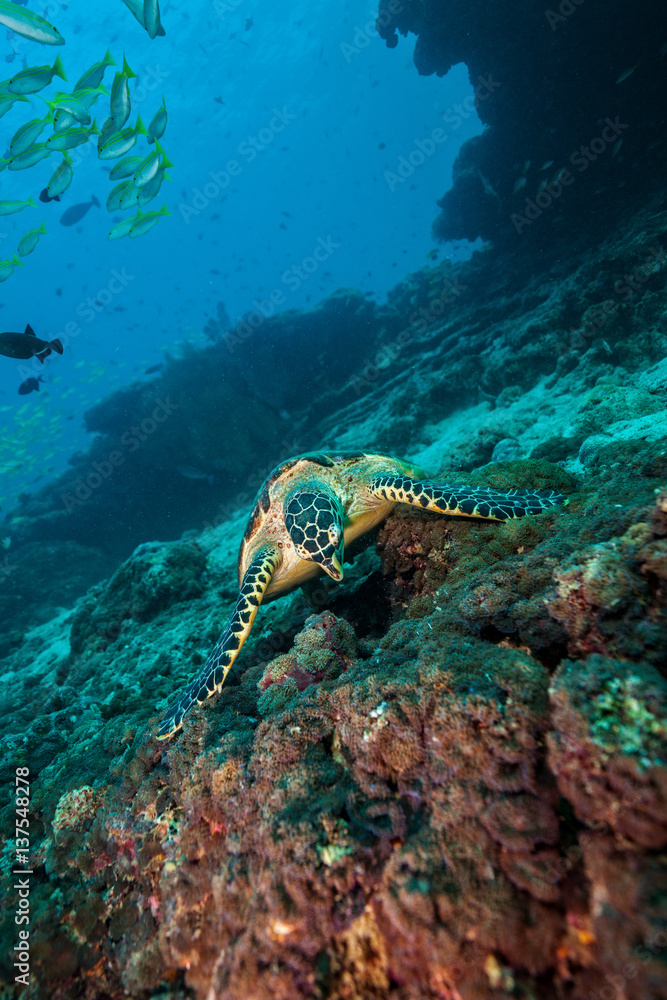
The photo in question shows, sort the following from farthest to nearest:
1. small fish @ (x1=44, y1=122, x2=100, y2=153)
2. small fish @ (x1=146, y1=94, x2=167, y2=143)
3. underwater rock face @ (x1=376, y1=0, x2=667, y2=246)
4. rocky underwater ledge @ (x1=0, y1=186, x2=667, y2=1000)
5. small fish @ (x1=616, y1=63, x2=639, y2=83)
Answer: underwater rock face @ (x1=376, y1=0, x2=667, y2=246)
small fish @ (x1=616, y1=63, x2=639, y2=83)
small fish @ (x1=146, y1=94, x2=167, y2=143)
small fish @ (x1=44, y1=122, x2=100, y2=153)
rocky underwater ledge @ (x1=0, y1=186, x2=667, y2=1000)

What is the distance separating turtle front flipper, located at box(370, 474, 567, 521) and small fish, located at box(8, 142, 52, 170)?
942 centimetres

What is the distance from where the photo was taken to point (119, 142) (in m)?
8.04

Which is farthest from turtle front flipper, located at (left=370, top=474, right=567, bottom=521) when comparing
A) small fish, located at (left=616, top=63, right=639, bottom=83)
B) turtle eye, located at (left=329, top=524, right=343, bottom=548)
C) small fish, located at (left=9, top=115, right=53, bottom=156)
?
small fish, located at (left=616, top=63, right=639, bottom=83)

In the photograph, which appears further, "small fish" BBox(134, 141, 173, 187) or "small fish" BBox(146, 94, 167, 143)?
"small fish" BBox(134, 141, 173, 187)

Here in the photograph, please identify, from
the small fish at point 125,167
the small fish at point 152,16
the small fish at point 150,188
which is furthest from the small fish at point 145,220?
the small fish at point 152,16

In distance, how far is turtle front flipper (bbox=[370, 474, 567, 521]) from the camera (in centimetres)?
313

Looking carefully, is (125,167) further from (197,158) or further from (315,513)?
(197,158)

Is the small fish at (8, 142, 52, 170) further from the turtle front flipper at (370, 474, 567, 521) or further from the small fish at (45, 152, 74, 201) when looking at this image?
the turtle front flipper at (370, 474, 567, 521)

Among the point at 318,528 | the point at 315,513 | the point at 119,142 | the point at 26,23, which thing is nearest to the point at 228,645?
the point at 318,528

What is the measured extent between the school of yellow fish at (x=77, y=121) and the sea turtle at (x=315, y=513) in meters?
7.79

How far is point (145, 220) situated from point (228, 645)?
10.8 m

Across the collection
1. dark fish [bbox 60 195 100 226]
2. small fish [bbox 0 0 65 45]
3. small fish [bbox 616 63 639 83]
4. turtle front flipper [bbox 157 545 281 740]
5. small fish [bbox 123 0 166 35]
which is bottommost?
turtle front flipper [bbox 157 545 281 740]

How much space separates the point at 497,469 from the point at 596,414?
9.15 ft

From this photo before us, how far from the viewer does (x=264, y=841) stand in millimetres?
1345
